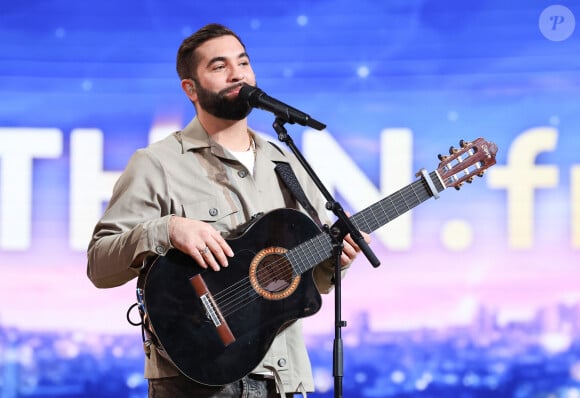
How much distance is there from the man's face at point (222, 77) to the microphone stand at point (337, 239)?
0.81 feet

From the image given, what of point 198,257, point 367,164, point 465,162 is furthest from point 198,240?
point 367,164

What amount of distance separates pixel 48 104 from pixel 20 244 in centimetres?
63

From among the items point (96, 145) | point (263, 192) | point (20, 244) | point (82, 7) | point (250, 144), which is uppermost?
point (82, 7)

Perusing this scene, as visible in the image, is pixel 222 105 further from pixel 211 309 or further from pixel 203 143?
pixel 211 309

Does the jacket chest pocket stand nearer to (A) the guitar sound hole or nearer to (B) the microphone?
(A) the guitar sound hole

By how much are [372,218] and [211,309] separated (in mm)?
545

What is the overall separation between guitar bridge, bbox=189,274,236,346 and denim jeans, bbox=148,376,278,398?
0.12m

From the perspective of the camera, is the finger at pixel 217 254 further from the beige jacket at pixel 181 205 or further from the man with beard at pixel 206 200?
the beige jacket at pixel 181 205

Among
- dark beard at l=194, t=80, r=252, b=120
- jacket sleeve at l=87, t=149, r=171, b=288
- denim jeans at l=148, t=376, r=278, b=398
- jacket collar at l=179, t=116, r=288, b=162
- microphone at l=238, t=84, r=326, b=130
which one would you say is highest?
dark beard at l=194, t=80, r=252, b=120

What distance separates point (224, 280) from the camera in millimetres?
2234

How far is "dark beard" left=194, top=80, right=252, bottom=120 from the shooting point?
7.88ft

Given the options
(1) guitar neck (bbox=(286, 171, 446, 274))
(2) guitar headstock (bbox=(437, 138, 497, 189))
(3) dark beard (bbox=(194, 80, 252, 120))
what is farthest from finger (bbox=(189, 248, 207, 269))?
(2) guitar headstock (bbox=(437, 138, 497, 189))

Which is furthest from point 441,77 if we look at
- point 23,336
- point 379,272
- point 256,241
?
point 23,336

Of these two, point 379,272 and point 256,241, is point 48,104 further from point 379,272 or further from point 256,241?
point 256,241
